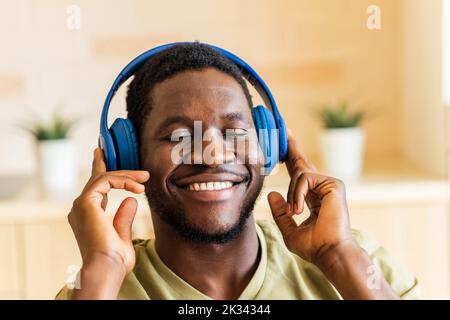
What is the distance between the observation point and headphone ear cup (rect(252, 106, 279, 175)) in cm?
84

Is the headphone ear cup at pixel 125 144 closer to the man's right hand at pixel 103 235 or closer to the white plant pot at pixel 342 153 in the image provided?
the man's right hand at pixel 103 235

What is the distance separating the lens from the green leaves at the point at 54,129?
1678mm

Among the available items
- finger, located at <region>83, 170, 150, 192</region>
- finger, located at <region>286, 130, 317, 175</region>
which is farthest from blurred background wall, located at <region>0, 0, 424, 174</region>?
finger, located at <region>83, 170, 150, 192</region>

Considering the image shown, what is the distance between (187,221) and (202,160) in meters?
0.07

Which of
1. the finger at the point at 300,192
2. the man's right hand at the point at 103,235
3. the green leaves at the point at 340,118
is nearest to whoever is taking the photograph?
the man's right hand at the point at 103,235

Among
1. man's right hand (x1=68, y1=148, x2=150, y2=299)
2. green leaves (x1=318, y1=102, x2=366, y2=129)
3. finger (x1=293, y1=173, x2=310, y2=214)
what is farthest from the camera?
green leaves (x1=318, y1=102, x2=366, y2=129)

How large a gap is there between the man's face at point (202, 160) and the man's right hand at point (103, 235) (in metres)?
0.05

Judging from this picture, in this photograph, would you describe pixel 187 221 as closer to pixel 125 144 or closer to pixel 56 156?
pixel 125 144

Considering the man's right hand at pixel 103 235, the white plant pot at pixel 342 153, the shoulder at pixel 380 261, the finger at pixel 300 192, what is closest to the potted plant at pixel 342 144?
the white plant pot at pixel 342 153

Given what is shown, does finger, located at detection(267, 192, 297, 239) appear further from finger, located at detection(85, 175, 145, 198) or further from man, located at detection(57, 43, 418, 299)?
finger, located at detection(85, 175, 145, 198)

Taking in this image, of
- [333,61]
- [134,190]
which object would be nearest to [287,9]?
[333,61]

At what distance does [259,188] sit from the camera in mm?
855

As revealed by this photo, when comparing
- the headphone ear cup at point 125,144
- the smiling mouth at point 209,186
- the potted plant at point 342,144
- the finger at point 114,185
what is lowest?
the potted plant at point 342,144

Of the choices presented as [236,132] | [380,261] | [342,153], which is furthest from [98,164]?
[342,153]
